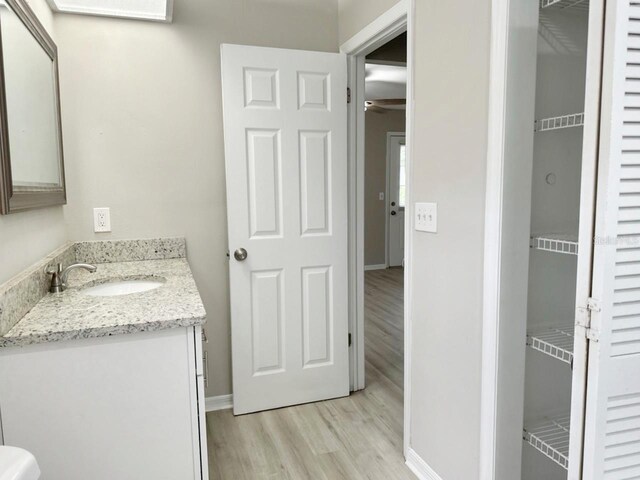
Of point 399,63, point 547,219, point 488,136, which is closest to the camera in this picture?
point 488,136

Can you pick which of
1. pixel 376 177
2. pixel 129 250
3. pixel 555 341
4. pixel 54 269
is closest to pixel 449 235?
pixel 555 341

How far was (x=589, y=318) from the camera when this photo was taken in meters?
1.14

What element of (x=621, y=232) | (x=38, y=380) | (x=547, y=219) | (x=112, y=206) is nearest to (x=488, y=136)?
(x=547, y=219)

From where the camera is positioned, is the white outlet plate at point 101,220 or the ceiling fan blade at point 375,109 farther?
the ceiling fan blade at point 375,109

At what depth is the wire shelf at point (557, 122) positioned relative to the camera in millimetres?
1411

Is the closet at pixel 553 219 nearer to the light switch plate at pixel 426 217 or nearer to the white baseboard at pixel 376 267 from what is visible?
the light switch plate at pixel 426 217

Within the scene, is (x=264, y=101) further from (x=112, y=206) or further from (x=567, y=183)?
(x=567, y=183)

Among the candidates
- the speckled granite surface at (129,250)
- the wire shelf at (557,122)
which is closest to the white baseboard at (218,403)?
the speckled granite surface at (129,250)

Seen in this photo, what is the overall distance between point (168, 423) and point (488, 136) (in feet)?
4.56

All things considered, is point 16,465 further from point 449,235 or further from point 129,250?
point 129,250

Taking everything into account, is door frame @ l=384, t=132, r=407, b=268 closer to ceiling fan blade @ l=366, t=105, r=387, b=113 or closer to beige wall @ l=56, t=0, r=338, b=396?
ceiling fan blade @ l=366, t=105, r=387, b=113

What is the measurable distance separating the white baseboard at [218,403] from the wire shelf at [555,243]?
6.32ft

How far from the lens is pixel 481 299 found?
159 cm

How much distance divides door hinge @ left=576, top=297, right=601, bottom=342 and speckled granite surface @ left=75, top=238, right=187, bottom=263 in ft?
6.44
